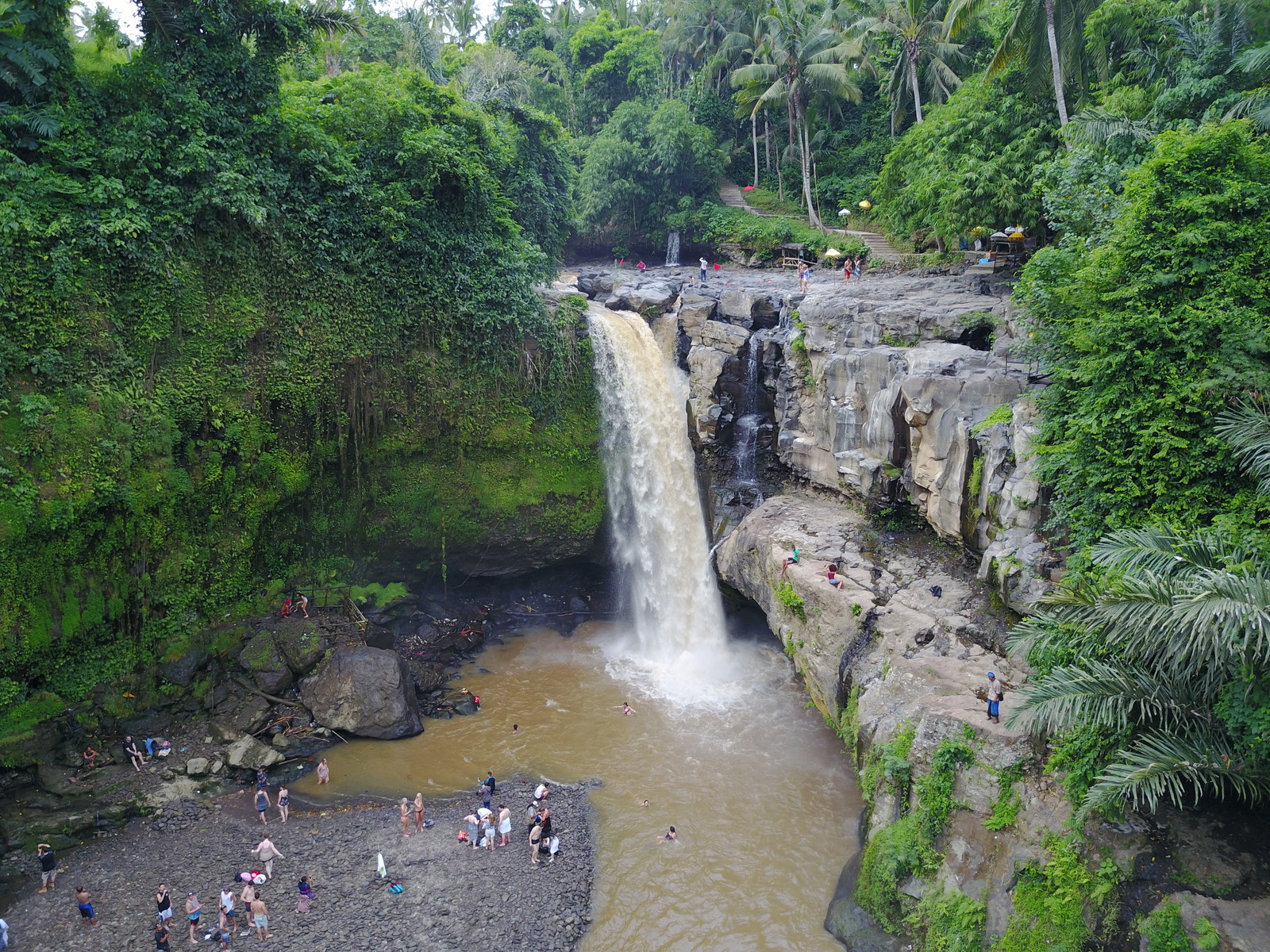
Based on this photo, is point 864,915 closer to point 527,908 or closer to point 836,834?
point 836,834

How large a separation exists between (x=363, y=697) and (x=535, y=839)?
679 cm

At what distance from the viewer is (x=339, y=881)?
14.9m

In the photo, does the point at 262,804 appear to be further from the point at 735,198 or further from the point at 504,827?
the point at 735,198

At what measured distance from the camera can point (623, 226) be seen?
1492 inches

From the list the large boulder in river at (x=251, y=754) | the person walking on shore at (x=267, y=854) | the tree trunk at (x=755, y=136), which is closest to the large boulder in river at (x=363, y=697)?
the large boulder in river at (x=251, y=754)

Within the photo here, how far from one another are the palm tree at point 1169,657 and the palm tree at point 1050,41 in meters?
16.2

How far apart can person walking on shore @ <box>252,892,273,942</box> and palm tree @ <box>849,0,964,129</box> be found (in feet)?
117

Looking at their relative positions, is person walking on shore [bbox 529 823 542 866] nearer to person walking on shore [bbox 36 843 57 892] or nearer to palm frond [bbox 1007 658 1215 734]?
person walking on shore [bbox 36 843 57 892]

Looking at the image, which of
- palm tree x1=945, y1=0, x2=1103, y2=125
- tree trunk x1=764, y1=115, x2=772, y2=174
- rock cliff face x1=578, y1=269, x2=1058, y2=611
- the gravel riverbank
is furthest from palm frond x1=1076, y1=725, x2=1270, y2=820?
tree trunk x1=764, y1=115, x2=772, y2=174

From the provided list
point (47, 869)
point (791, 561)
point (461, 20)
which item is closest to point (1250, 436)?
point (791, 561)

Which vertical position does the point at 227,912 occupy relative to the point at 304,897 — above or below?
above

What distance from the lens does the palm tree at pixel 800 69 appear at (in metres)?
35.7

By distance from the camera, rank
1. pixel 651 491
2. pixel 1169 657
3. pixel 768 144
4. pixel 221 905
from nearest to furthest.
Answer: pixel 1169 657 → pixel 221 905 → pixel 651 491 → pixel 768 144

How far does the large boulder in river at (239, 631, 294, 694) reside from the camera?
20047 millimetres
